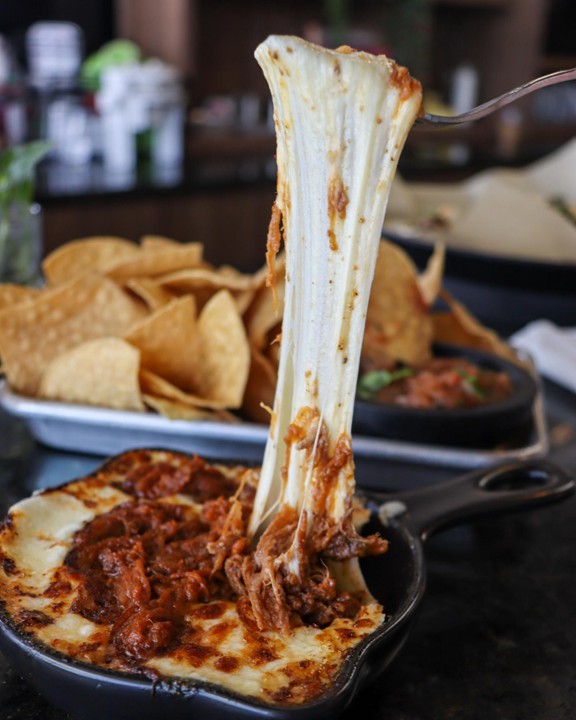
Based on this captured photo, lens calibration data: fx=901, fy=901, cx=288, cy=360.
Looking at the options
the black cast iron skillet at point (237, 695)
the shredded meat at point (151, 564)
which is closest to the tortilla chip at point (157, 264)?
the shredded meat at point (151, 564)

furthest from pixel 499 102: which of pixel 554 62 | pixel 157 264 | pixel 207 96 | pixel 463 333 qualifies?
pixel 554 62

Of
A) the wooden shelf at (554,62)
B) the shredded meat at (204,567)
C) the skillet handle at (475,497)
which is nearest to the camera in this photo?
the shredded meat at (204,567)

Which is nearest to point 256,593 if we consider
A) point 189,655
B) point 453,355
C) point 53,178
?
point 189,655

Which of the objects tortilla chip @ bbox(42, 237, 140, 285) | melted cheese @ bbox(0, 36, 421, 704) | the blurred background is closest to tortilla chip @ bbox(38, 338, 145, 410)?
tortilla chip @ bbox(42, 237, 140, 285)

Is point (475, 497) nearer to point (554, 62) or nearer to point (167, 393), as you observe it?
point (167, 393)

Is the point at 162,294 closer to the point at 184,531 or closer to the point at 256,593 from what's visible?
the point at 184,531

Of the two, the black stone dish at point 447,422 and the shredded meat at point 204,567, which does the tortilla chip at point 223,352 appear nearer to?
the black stone dish at point 447,422

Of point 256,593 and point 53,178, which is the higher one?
point 256,593
